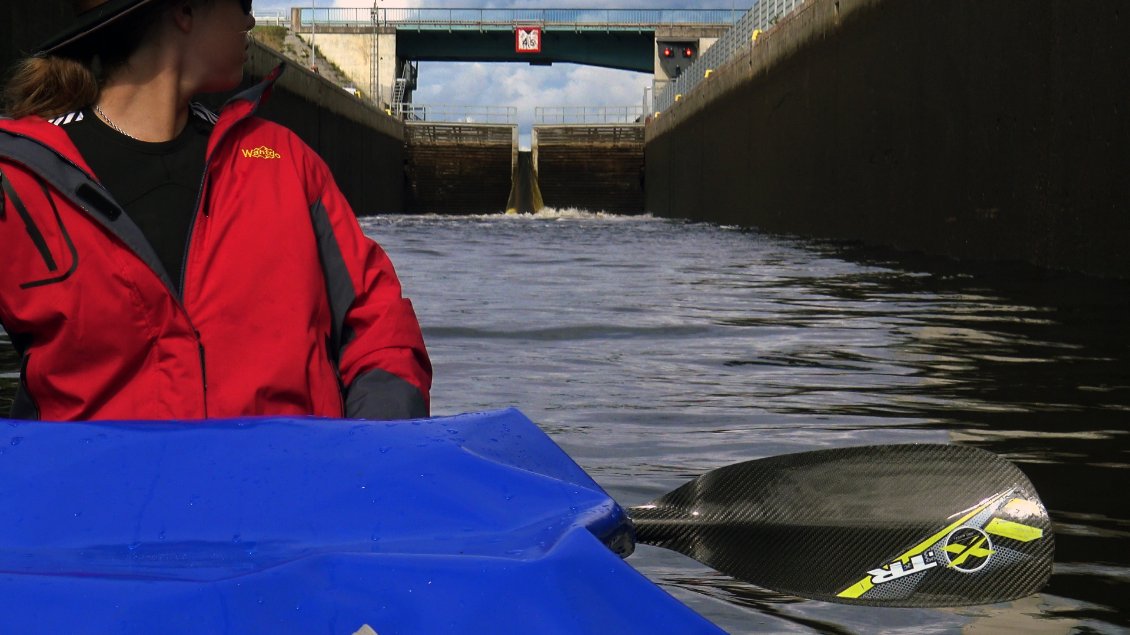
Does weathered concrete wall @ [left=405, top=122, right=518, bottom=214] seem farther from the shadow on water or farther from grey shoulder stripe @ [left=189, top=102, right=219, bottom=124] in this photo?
grey shoulder stripe @ [left=189, top=102, right=219, bottom=124]

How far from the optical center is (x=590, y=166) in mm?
37781

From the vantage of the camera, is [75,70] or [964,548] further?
[964,548]

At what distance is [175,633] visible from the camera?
117 centimetres

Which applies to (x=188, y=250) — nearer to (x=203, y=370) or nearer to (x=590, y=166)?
(x=203, y=370)

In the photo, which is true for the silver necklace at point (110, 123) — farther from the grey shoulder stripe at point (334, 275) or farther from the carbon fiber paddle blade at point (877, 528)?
the carbon fiber paddle blade at point (877, 528)

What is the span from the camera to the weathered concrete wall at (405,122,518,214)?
3706 centimetres

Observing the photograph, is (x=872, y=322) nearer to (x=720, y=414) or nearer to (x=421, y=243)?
(x=720, y=414)

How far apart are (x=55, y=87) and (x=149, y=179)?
189 mm

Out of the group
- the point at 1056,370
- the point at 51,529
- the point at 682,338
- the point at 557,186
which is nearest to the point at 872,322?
the point at 682,338

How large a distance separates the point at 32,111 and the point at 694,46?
50029 millimetres

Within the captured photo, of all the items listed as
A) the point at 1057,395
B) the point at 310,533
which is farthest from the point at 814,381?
the point at 310,533

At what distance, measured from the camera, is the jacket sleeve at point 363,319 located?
2037 mm

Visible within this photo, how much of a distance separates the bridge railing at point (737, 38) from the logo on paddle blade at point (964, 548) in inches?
671

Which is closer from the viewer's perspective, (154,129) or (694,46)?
(154,129)
